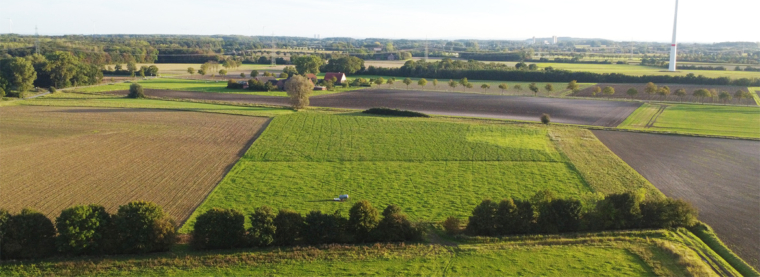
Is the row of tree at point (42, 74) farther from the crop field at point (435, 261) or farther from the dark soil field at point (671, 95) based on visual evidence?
the dark soil field at point (671, 95)

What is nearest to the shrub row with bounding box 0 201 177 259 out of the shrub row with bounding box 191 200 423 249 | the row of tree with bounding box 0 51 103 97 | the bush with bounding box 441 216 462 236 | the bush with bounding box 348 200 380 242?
the shrub row with bounding box 191 200 423 249

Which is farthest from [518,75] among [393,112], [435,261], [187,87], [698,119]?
[435,261]

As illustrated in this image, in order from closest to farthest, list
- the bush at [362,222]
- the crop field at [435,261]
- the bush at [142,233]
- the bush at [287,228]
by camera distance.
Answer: the crop field at [435,261] → the bush at [142,233] → the bush at [287,228] → the bush at [362,222]

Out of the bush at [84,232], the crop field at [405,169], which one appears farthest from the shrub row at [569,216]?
the bush at [84,232]

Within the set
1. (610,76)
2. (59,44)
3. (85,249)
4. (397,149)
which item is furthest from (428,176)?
→ (59,44)

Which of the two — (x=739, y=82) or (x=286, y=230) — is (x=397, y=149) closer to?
(x=286, y=230)

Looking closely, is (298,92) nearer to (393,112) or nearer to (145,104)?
(393,112)
